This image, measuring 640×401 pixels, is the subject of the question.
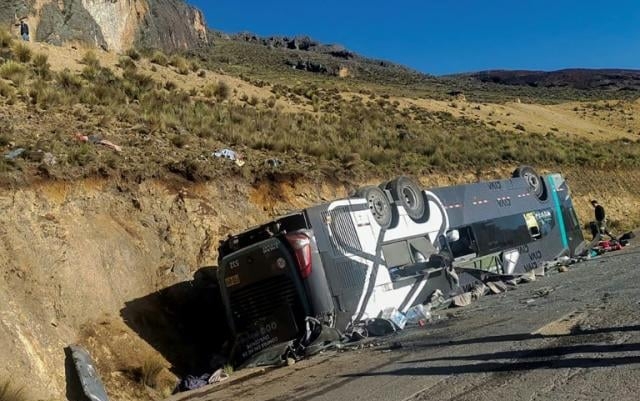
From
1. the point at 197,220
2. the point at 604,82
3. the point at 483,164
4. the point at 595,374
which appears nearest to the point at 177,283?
the point at 197,220

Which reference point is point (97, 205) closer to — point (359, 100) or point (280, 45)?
point (359, 100)

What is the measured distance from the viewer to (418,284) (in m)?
12.0

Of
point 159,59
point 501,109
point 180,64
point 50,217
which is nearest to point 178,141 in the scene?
point 50,217

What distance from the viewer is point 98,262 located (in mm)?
11484

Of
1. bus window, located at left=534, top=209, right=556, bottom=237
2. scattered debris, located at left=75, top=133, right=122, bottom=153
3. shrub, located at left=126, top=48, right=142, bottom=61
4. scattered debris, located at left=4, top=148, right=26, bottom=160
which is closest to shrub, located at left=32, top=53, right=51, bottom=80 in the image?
scattered debris, located at left=75, top=133, right=122, bottom=153

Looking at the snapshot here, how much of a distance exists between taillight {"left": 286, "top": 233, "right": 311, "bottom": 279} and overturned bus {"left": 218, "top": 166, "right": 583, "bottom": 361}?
0.6 inches

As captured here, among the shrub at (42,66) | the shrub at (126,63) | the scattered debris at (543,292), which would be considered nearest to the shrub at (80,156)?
the shrub at (42,66)

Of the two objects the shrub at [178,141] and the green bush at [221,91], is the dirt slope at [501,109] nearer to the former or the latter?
the green bush at [221,91]

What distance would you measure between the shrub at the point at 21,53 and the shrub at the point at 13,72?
221cm

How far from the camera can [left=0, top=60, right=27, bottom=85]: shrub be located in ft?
61.2

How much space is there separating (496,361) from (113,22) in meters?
56.4

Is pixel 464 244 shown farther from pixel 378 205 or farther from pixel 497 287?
pixel 378 205

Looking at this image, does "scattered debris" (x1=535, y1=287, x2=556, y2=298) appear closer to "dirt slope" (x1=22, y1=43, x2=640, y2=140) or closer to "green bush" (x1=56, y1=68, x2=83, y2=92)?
"green bush" (x1=56, y1=68, x2=83, y2=92)

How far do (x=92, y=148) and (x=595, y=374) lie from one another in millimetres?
11410
